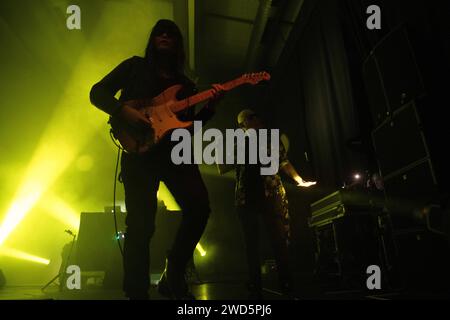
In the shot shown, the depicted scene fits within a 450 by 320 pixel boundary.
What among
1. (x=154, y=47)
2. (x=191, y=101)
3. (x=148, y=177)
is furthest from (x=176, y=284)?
(x=154, y=47)

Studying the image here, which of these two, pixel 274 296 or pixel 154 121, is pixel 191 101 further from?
pixel 274 296

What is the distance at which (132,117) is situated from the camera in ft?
5.04

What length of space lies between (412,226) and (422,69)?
40.1 inches

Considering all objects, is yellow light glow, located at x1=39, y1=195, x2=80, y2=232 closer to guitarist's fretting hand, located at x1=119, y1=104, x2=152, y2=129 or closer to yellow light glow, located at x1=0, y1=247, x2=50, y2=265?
yellow light glow, located at x1=0, y1=247, x2=50, y2=265

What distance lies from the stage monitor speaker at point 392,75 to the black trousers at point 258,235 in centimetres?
109

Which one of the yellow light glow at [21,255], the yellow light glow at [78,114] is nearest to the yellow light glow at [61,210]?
the yellow light glow at [78,114]

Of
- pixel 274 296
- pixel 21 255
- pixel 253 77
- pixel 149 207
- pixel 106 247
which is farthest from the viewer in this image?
pixel 21 255

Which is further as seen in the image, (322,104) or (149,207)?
(322,104)

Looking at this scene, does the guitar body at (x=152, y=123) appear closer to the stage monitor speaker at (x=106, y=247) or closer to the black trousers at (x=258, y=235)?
the black trousers at (x=258, y=235)

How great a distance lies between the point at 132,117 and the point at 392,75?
1742 millimetres

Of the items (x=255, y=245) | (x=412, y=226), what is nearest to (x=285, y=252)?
(x=255, y=245)

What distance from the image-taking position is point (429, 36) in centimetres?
209

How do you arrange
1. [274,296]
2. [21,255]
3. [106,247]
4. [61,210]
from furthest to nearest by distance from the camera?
[61,210]
[21,255]
[106,247]
[274,296]

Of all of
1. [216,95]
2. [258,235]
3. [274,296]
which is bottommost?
[274,296]
